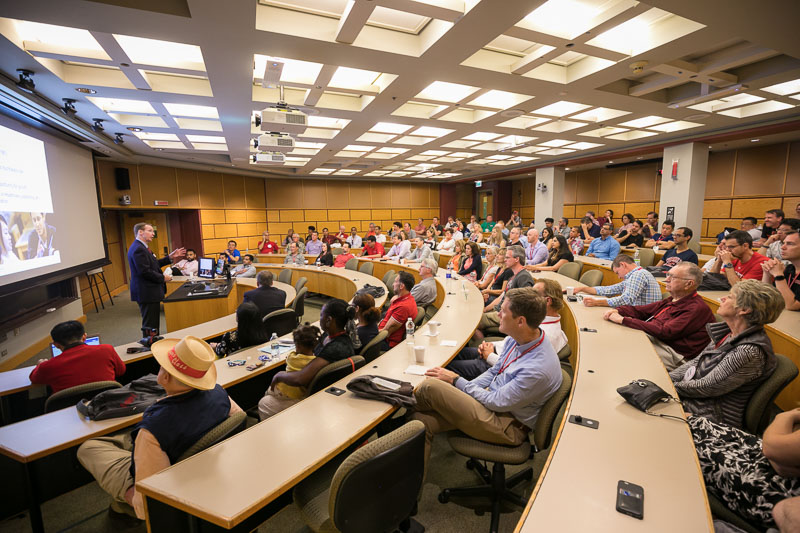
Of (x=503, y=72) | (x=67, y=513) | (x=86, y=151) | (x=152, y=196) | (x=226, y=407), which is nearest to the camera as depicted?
(x=226, y=407)

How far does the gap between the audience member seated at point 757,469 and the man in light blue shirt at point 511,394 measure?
0.75 m

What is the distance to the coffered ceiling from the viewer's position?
311 centimetres

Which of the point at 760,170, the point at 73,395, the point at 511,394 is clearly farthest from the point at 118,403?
the point at 760,170

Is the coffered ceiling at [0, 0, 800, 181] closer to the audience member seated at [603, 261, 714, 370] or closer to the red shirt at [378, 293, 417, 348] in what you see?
the audience member seated at [603, 261, 714, 370]

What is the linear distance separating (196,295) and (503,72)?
5.84m

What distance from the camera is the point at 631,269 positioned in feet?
13.1

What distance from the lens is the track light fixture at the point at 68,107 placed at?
490 cm

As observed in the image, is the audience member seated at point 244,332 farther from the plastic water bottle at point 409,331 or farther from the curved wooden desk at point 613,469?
the curved wooden desk at point 613,469

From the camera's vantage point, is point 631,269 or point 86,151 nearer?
point 631,269

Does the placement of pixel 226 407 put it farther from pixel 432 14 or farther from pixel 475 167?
pixel 475 167

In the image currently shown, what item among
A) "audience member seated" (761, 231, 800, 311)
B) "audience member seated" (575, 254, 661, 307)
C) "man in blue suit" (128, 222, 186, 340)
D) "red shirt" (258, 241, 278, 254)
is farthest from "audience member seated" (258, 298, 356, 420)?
"red shirt" (258, 241, 278, 254)

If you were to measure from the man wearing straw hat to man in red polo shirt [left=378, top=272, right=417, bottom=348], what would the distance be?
1866 millimetres

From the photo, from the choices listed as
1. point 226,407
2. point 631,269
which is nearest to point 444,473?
point 226,407

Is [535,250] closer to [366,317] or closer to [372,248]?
[366,317]
